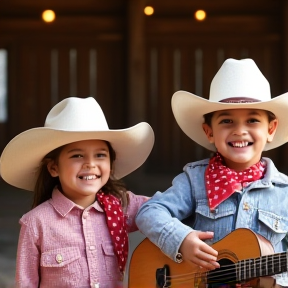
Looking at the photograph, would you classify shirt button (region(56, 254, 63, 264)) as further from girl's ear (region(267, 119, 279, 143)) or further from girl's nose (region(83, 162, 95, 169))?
girl's ear (region(267, 119, 279, 143))

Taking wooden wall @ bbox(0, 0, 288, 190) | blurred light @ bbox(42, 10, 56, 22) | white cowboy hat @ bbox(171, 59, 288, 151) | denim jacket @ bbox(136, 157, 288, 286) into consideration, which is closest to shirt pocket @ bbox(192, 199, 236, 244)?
denim jacket @ bbox(136, 157, 288, 286)

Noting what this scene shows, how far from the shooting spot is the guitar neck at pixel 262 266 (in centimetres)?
225

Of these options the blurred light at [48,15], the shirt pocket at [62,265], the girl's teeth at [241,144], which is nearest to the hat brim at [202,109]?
the girl's teeth at [241,144]

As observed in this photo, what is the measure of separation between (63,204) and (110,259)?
9.7 inches

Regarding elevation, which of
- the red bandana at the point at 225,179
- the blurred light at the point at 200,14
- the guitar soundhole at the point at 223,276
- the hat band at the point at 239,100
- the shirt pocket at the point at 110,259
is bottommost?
the guitar soundhole at the point at 223,276

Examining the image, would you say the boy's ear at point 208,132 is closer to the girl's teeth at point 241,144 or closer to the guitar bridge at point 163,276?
the girl's teeth at point 241,144

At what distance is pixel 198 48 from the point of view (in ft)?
29.6

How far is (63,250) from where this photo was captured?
2.63 metres

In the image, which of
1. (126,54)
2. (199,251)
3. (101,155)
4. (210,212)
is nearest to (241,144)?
(210,212)

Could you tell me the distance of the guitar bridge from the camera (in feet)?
8.72

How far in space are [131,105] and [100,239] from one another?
18.8 ft

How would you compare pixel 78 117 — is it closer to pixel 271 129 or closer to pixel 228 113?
pixel 228 113

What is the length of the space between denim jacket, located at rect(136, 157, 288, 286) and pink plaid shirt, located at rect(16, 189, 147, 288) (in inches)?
6.7

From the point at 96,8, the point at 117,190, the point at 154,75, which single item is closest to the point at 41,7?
the point at 96,8
